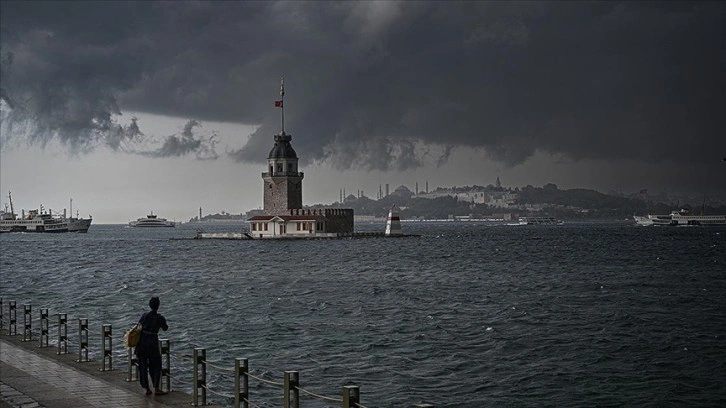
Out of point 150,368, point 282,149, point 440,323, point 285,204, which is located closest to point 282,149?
point 282,149

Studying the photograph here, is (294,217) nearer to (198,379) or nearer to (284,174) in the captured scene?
(284,174)

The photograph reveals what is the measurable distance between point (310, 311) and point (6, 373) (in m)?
30.6

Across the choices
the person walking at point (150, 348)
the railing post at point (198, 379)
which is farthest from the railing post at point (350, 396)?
the person walking at point (150, 348)

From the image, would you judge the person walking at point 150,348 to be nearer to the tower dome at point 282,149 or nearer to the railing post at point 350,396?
the railing post at point 350,396

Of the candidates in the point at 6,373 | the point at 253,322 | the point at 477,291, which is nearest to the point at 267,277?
the point at 477,291

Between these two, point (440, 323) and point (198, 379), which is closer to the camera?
point (198, 379)

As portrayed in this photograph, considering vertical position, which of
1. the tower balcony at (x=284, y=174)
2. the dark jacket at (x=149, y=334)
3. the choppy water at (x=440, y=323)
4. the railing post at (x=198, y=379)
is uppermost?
the tower balcony at (x=284, y=174)

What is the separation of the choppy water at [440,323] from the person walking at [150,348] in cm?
206

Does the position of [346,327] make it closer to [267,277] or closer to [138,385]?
[138,385]

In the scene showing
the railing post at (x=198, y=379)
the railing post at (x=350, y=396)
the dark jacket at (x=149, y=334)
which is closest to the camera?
the railing post at (x=350, y=396)

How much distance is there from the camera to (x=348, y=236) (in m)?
159

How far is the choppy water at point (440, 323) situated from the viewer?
27562 mm

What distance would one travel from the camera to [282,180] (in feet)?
482

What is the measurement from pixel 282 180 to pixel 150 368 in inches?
5133
